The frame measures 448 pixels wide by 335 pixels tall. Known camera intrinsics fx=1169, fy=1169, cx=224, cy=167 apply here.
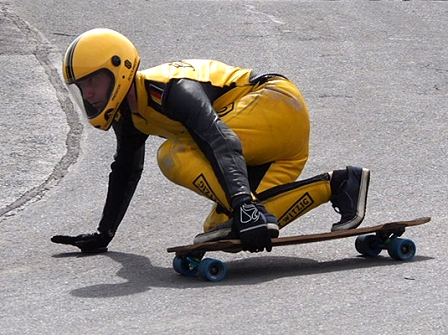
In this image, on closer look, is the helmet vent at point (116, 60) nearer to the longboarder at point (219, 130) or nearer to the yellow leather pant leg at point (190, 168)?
the longboarder at point (219, 130)

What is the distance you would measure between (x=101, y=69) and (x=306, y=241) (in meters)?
1.42

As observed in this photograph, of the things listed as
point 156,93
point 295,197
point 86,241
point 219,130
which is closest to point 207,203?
point 86,241

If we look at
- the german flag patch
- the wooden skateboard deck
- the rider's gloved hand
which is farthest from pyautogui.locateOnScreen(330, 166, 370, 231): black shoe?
the german flag patch

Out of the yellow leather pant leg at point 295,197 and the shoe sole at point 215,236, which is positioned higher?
the yellow leather pant leg at point 295,197

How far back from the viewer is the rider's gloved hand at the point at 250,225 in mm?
5965

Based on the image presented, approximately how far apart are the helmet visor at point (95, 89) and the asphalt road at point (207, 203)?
92 centimetres

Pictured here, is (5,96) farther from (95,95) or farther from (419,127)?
(95,95)

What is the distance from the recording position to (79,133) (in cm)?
1021

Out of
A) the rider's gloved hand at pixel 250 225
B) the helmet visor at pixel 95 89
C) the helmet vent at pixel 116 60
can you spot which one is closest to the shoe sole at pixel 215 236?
the rider's gloved hand at pixel 250 225

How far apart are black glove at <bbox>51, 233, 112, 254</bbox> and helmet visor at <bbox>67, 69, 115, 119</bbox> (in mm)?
903

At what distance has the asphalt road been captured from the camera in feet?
17.6

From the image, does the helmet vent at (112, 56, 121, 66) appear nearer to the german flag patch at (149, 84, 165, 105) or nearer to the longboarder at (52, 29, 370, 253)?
the longboarder at (52, 29, 370, 253)

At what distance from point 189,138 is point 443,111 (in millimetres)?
5023

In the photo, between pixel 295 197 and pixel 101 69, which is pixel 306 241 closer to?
pixel 295 197
